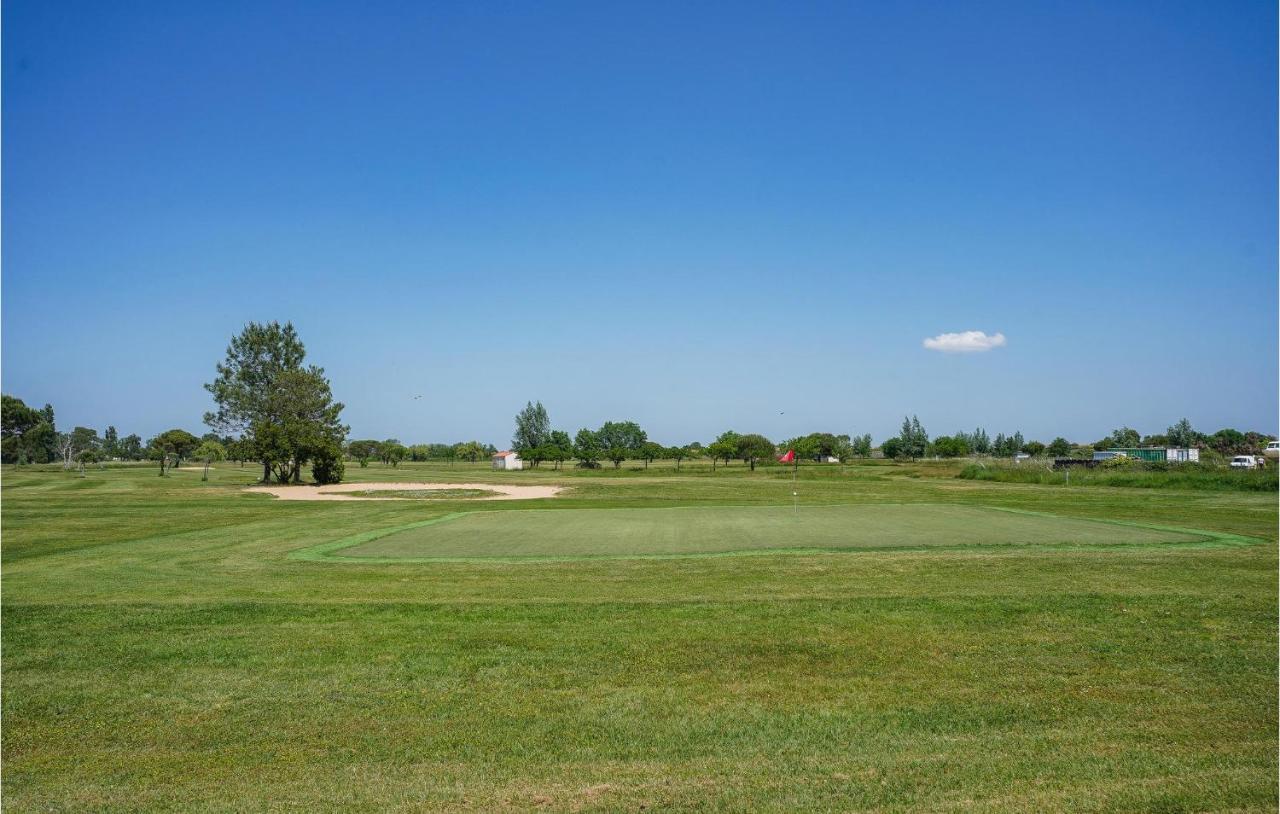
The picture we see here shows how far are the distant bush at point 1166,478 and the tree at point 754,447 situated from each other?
5112 centimetres

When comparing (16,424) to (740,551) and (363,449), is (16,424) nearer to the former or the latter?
(363,449)

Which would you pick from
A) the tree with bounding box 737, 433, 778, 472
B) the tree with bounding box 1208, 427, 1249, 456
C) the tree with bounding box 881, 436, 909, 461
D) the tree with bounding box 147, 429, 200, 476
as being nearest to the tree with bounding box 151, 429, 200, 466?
the tree with bounding box 147, 429, 200, 476

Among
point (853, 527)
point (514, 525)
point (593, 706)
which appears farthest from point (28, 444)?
point (593, 706)

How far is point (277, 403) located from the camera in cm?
6925

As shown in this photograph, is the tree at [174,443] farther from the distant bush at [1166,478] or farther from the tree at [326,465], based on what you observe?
the distant bush at [1166,478]

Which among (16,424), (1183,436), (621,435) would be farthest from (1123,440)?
(16,424)

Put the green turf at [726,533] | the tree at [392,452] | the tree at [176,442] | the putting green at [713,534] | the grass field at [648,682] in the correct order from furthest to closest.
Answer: the tree at [392,452], the tree at [176,442], the green turf at [726,533], the putting green at [713,534], the grass field at [648,682]

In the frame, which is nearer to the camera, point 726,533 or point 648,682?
point 648,682

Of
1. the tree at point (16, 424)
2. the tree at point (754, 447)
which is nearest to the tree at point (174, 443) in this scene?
the tree at point (16, 424)

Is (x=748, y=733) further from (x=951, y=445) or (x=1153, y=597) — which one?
(x=951, y=445)

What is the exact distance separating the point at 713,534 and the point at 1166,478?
44.1m

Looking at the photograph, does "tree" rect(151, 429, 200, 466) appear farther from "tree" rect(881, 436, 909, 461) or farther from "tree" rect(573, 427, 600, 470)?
"tree" rect(881, 436, 909, 461)

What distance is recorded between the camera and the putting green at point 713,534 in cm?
1934

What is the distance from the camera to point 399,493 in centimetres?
5247
